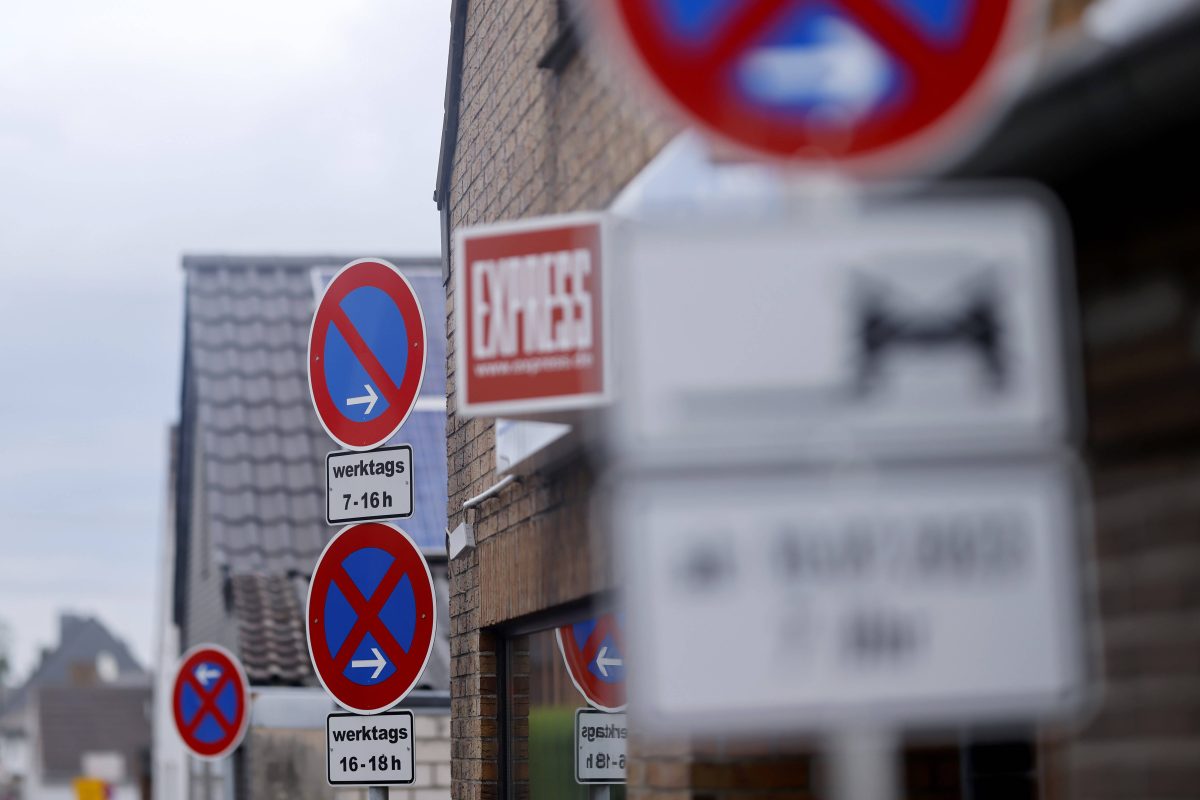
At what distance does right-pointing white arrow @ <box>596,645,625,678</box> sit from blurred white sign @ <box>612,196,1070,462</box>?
5183 millimetres

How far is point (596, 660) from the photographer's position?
7.56 m

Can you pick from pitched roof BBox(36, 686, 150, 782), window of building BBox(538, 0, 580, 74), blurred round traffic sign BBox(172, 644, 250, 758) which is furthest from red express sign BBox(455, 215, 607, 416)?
pitched roof BBox(36, 686, 150, 782)

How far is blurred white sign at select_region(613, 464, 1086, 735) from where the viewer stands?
236 cm

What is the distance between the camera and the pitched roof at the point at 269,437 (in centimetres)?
1816

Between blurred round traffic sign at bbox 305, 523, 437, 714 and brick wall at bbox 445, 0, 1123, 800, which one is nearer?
brick wall at bbox 445, 0, 1123, 800

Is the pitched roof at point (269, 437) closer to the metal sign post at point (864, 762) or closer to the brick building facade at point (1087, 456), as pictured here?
the brick building facade at point (1087, 456)

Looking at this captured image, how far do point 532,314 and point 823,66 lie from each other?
3.09m

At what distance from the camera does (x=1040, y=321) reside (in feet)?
8.00

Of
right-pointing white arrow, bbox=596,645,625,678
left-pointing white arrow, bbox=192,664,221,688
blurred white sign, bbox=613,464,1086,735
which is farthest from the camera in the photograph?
left-pointing white arrow, bbox=192,664,221,688

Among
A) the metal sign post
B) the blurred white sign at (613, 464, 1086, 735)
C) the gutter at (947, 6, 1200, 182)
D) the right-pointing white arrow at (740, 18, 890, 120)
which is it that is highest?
the gutter at (947, 6, 1200, 182)

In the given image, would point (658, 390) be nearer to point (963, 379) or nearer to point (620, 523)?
point (620, 523)

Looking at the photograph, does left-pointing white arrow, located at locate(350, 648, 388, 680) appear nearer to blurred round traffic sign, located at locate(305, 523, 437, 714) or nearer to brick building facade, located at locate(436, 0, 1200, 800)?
blurred round traffic sign, located at locate(305, 523, 437, 714)

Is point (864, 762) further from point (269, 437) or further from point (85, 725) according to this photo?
point (85, 725)

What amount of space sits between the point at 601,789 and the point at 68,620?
111m
